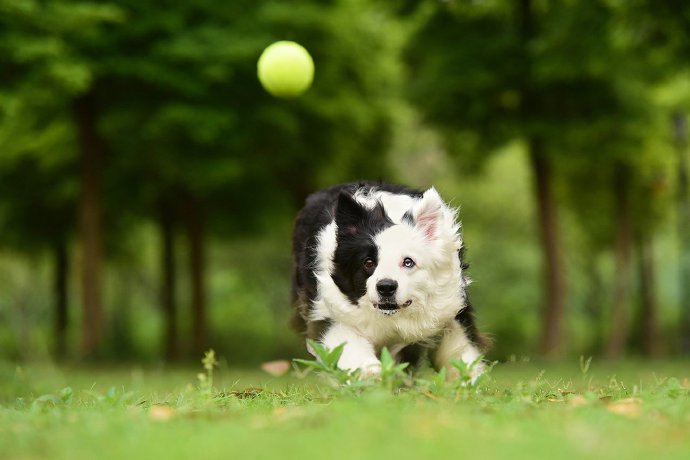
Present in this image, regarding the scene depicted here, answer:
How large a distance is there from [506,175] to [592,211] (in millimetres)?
9240

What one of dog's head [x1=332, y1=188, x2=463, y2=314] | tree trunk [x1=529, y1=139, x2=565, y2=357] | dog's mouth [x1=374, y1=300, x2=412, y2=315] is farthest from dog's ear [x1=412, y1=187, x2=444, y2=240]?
tree trunk [x1=529, y1=139, x2=565, y2=357]

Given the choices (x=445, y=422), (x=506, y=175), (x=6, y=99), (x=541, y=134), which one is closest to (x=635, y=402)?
(x=445, y=422)

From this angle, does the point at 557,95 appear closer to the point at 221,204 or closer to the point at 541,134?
the point at 541,134

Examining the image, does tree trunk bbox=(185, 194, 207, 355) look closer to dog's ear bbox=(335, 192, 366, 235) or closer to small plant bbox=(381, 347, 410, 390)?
dog's ear bbox=(335, 192, 366, 235)

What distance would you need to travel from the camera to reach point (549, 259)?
19219 mm

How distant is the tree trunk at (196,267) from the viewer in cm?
2241

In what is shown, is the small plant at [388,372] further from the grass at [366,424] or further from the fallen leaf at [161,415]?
the fallen leaf at [161,415]

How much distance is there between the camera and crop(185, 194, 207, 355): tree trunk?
73.5 feet

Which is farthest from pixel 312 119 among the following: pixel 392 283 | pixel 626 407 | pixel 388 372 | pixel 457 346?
pixel 626 407

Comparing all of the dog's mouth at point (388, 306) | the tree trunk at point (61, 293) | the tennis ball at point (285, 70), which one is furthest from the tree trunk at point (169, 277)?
the dog's mouth at point (388, 306)

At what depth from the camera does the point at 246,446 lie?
3836 millimetres

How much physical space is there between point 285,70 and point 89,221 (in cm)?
880

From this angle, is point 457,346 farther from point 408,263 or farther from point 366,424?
point 366,424

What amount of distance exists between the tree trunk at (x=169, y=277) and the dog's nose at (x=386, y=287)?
1766cm
